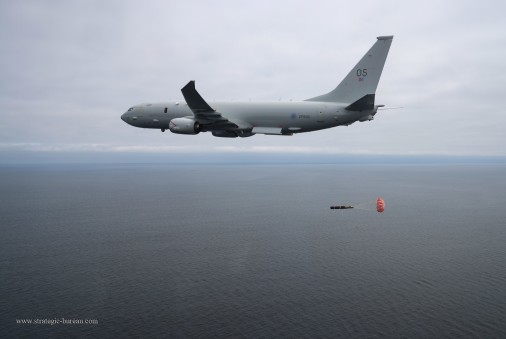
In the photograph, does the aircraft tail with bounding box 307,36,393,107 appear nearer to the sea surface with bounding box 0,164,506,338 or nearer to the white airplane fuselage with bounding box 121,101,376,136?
the white airplane fuselage with bounding box 121,101,376,136

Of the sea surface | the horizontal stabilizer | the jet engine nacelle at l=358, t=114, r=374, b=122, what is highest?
the horizontal stabilizer

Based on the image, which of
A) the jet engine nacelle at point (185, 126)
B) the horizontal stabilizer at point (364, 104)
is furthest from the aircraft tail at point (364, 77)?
the jet engine nacelle at point (185, 126)

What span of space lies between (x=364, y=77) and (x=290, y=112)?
38.9 ft

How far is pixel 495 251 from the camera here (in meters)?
128

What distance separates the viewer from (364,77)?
185 feet

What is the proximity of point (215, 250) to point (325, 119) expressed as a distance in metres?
82.1

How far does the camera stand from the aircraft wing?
54.0m

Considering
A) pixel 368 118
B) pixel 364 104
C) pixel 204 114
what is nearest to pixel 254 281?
pixel 204 114

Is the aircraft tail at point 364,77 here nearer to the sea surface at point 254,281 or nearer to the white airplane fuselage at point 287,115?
the white airplane fuselage at point 287,115

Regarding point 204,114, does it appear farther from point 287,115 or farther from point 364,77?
point 364,77

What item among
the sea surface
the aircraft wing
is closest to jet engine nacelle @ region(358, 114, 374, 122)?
the aircraft wing

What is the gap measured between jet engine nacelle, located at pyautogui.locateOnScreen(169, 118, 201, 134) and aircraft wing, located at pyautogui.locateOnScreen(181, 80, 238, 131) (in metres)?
1.46

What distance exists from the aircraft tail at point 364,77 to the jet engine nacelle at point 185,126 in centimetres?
1908

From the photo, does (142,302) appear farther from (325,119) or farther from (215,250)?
(325,119)
